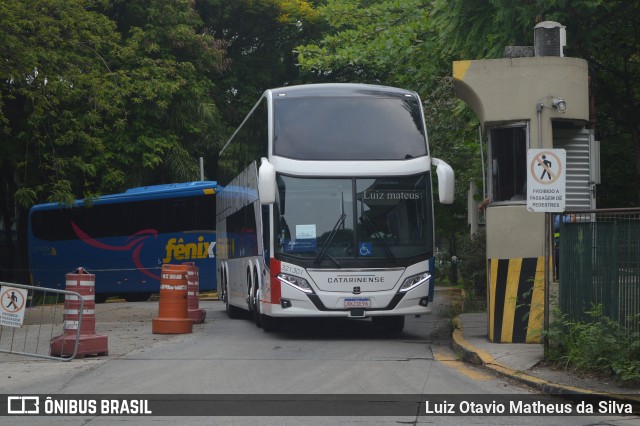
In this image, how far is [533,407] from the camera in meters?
9.88

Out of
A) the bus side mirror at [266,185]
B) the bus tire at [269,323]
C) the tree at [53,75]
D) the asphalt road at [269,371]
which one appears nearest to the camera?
the asphalt road at [269,371]

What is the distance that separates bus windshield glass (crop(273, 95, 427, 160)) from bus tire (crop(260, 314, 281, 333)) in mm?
3340

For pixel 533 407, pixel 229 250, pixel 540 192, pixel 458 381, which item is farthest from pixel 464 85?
pixel 229 250

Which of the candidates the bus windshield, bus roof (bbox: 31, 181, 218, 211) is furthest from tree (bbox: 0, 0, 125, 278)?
bus roof (bbox: 31, 181, 218, 211)

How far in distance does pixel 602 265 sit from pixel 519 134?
3.51m

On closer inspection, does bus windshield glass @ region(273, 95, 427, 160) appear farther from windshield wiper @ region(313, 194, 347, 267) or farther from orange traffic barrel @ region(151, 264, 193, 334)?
orange traffic barrel @ region(151, 264, 193, 334)

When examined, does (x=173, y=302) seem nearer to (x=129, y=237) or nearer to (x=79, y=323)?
(x=79, y=323)

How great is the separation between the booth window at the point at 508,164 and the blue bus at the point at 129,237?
19.2 meters

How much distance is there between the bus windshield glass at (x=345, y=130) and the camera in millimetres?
16891

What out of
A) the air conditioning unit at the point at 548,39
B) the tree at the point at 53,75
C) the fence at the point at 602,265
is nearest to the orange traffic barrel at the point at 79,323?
the fence at the point at 602,265

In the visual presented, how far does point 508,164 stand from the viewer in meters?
14.8

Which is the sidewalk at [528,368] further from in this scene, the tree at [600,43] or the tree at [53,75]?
the tree at [53,75]

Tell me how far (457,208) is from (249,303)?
62.6 feet

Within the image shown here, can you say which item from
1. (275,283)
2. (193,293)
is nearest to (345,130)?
(275,283)
